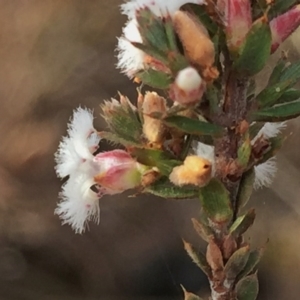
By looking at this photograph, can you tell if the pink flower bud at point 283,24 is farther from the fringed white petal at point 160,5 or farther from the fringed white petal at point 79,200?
the fringed white petal at point 79,200

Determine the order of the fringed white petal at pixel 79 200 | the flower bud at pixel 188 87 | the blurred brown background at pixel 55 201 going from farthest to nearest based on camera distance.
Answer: the blurred brown background at pixel 55 201, the fringed white petal at pixel 79 200, the flower bud at pixel 188 87

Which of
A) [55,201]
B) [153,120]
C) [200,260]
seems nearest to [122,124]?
[153,120]

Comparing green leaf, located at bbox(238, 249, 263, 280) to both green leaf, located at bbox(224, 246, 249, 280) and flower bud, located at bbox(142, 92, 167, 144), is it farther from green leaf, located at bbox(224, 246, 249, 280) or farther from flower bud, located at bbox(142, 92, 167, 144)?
flower bud, located at bbox(142, 92, 167, 144)

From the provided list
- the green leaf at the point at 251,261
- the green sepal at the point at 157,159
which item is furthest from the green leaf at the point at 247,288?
the green sepal at the point at 157,159

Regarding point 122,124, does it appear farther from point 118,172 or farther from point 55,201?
point 55,201

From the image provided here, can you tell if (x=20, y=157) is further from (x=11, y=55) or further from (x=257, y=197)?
(x=257, y=197)

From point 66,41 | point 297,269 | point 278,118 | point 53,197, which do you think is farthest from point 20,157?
point 278,118

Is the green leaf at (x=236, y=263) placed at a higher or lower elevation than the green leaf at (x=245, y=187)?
lower
